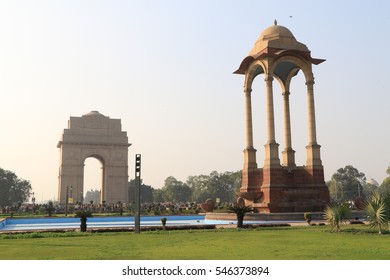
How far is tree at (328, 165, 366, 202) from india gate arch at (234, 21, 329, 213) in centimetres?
7334

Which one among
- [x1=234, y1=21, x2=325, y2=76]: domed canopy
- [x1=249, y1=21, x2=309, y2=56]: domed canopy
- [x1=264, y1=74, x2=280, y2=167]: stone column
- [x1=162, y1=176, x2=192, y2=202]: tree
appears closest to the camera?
[x1=264, y1=74, x2=280, y2=167]: stone column

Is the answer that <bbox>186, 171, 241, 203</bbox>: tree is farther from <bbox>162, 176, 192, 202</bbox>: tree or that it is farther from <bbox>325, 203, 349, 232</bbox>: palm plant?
<bbox>325, 203, 349, 232</bbox>: palm plant

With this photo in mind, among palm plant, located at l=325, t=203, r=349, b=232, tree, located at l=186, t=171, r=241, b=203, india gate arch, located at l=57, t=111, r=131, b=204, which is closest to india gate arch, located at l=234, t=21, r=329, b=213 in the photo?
palm plant, located at l=325, t=203, r=349, b=232

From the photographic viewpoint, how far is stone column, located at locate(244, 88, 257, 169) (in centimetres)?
3781

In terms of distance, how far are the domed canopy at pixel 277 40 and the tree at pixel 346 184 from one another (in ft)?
243

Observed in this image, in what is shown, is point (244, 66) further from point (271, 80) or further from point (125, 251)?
point (125, 251)

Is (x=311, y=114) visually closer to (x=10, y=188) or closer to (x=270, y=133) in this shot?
(x=270, y=133)

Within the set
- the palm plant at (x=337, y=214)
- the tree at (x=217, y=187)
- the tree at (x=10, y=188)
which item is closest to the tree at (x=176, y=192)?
the tree at (x=217, y=187)

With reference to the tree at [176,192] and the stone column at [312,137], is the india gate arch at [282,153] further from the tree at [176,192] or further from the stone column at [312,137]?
the tree at [176,192]

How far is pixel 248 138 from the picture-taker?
127ft

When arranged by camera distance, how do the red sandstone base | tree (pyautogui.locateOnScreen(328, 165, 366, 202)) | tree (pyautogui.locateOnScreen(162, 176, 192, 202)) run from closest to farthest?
the red sandstone base
tree (pyautogui.locateOnScreen(328, 165, 366, 202))
tree (pyautogui.locateOnScreen(162, 176, 192, 202))

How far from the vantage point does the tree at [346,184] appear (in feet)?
361

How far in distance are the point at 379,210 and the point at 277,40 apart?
23.6 m
